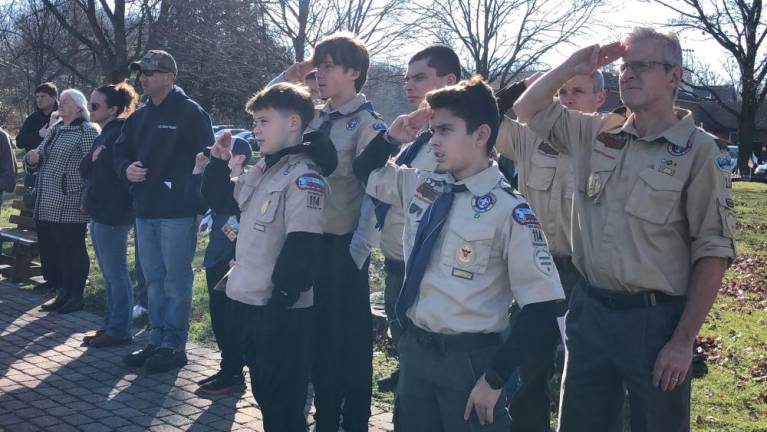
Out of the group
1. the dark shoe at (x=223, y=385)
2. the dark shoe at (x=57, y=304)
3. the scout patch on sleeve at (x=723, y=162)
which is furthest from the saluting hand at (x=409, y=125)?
the dark shoe at (x=57, y=304)

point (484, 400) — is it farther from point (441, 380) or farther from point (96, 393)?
point (96, 393)

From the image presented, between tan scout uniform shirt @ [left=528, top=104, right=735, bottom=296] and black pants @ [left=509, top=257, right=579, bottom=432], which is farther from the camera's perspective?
black pants @ [left=509, top=257, right=579, bottom=432]

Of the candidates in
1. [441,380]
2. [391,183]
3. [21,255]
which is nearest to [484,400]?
[441,380]

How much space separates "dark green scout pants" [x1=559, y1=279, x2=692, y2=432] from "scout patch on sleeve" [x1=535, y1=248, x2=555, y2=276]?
47cm

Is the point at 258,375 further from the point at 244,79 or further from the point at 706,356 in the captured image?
the point at 244,79

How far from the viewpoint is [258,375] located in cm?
426

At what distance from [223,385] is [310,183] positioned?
251 centimetres

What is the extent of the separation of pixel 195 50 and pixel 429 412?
18960mm

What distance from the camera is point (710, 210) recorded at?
11.0ft

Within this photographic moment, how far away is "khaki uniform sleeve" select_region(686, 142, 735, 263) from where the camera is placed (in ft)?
11.0

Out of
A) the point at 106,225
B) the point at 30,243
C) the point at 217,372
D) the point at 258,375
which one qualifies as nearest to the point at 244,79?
the point at 30,243

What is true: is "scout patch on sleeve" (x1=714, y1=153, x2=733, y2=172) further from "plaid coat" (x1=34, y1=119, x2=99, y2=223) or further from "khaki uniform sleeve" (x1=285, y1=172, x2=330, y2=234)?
"plaid coat" (x1=34, y1=119, x2=99, y2=223)

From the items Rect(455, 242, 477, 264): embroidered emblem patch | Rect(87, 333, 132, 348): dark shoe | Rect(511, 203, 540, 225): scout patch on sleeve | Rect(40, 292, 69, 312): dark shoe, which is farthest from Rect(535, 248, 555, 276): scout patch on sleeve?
Rect(40, 292, 69, 312): dark shoe

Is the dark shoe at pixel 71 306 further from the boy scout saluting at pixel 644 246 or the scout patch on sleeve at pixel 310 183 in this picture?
the boy scout saluting at pixel 644 246
